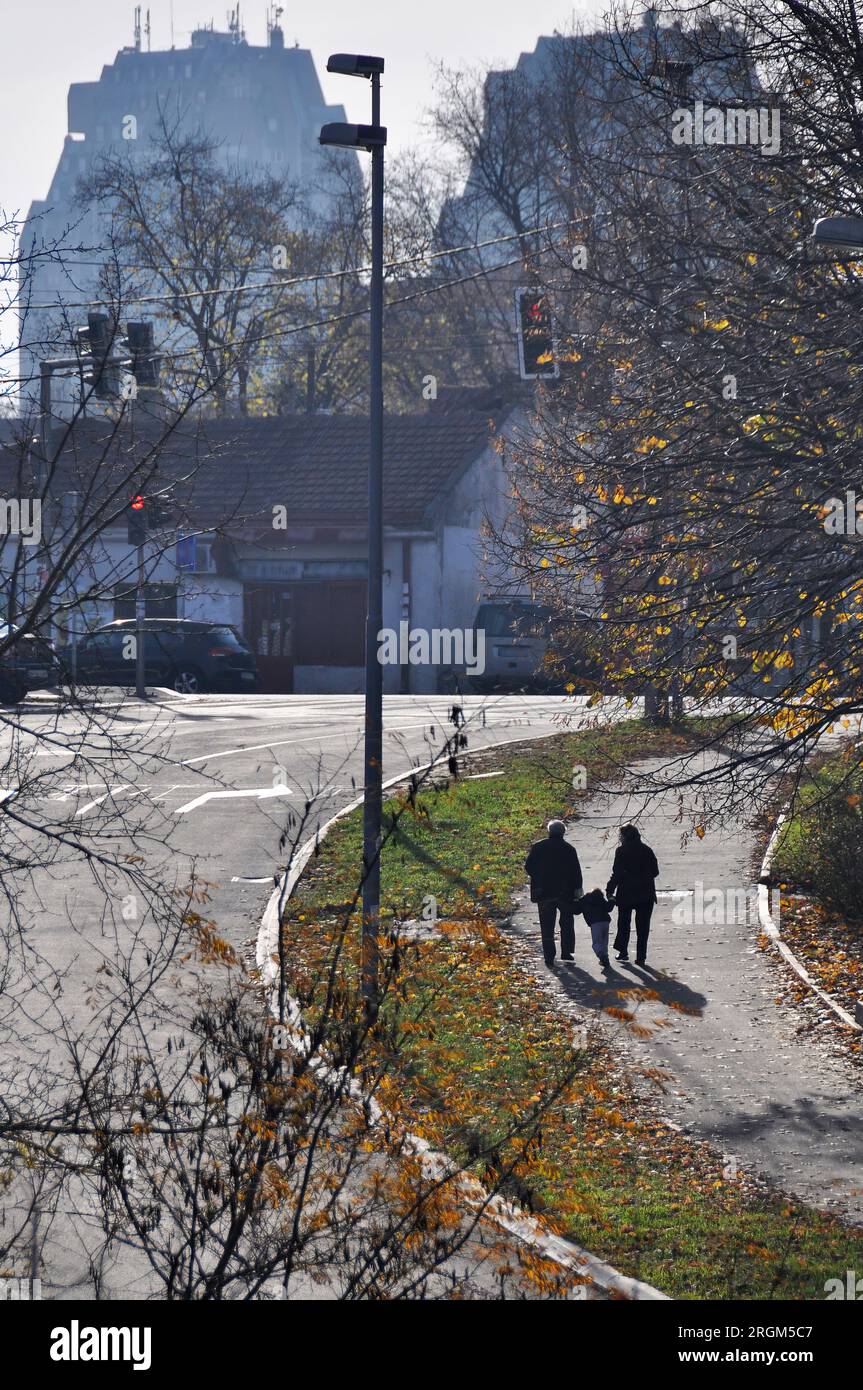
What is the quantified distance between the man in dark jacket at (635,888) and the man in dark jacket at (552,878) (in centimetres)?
36

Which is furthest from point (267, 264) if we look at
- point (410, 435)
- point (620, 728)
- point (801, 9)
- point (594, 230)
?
point (801, 9)

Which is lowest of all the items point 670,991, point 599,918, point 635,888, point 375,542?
point 670,991

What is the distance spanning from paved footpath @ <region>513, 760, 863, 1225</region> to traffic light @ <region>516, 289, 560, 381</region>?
5.75 meters

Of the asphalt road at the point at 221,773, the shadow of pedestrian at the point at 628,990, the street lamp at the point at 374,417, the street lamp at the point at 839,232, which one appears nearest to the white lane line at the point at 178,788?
the asphalt road at the point at 221,773

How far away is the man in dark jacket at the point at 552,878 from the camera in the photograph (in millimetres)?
14312

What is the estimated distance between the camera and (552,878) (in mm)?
14297

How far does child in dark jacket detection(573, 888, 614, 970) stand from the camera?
46.4ft

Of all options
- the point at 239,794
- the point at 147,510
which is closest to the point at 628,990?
the point at 147,510

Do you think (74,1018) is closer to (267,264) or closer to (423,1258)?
(423,1258)

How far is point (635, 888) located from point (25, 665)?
8165 millimetres

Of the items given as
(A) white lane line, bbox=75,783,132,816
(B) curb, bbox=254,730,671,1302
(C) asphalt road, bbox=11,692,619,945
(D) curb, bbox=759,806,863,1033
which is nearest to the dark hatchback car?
(C) asphalt road, bbox=11,692,619,945

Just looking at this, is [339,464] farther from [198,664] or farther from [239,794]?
[239,794]

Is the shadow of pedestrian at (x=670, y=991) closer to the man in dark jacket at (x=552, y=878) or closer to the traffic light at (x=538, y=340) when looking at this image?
the man in dark jacket at (x=552, y=878)

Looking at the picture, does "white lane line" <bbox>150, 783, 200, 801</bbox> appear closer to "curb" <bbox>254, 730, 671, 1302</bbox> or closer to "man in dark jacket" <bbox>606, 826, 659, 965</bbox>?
"man in dark jacket" <bbox>606, 826, 659, 965</bbox>
